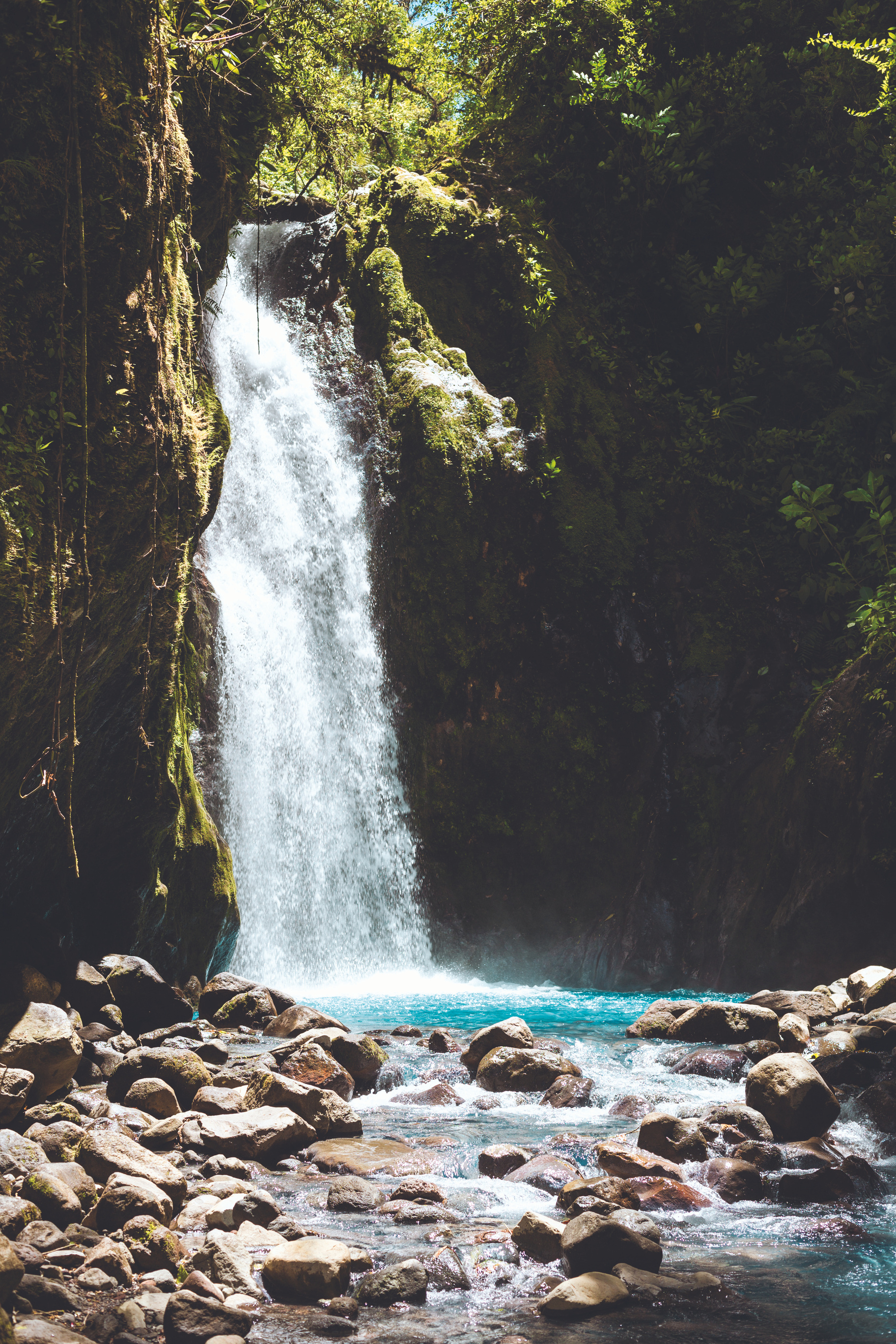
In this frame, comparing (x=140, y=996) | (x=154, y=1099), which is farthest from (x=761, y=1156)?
(x=140, y=996)

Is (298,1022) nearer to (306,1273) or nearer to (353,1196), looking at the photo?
(353,1196)

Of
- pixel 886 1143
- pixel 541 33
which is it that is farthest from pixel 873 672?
pixel 541 33

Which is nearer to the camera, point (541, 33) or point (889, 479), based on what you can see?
point (889, 479)

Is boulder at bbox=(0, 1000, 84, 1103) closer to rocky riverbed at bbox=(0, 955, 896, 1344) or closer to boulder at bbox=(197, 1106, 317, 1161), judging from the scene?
rocky riverbed at bbox=(0, 955, 896, 1344)

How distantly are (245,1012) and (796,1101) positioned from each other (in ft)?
13.9

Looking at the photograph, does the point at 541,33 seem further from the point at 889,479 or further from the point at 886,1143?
the point at 886,1143

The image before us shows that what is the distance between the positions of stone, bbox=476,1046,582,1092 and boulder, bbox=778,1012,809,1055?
4.46ft

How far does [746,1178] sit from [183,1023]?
3.95 m

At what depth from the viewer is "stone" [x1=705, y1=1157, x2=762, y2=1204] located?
4.25 m

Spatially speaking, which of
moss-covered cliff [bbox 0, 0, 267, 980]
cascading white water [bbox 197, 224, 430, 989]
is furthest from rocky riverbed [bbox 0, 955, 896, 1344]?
cascading white water [bbox 197, 224, 430, 989]

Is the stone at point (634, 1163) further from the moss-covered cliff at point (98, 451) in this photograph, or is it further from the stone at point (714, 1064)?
the moss-covered cliff at point (98, 451)

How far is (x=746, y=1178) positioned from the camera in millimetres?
4285

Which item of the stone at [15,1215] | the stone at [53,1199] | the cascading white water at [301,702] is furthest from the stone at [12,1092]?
the cascading white water at [301,702]

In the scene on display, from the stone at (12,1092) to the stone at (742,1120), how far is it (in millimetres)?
3218
